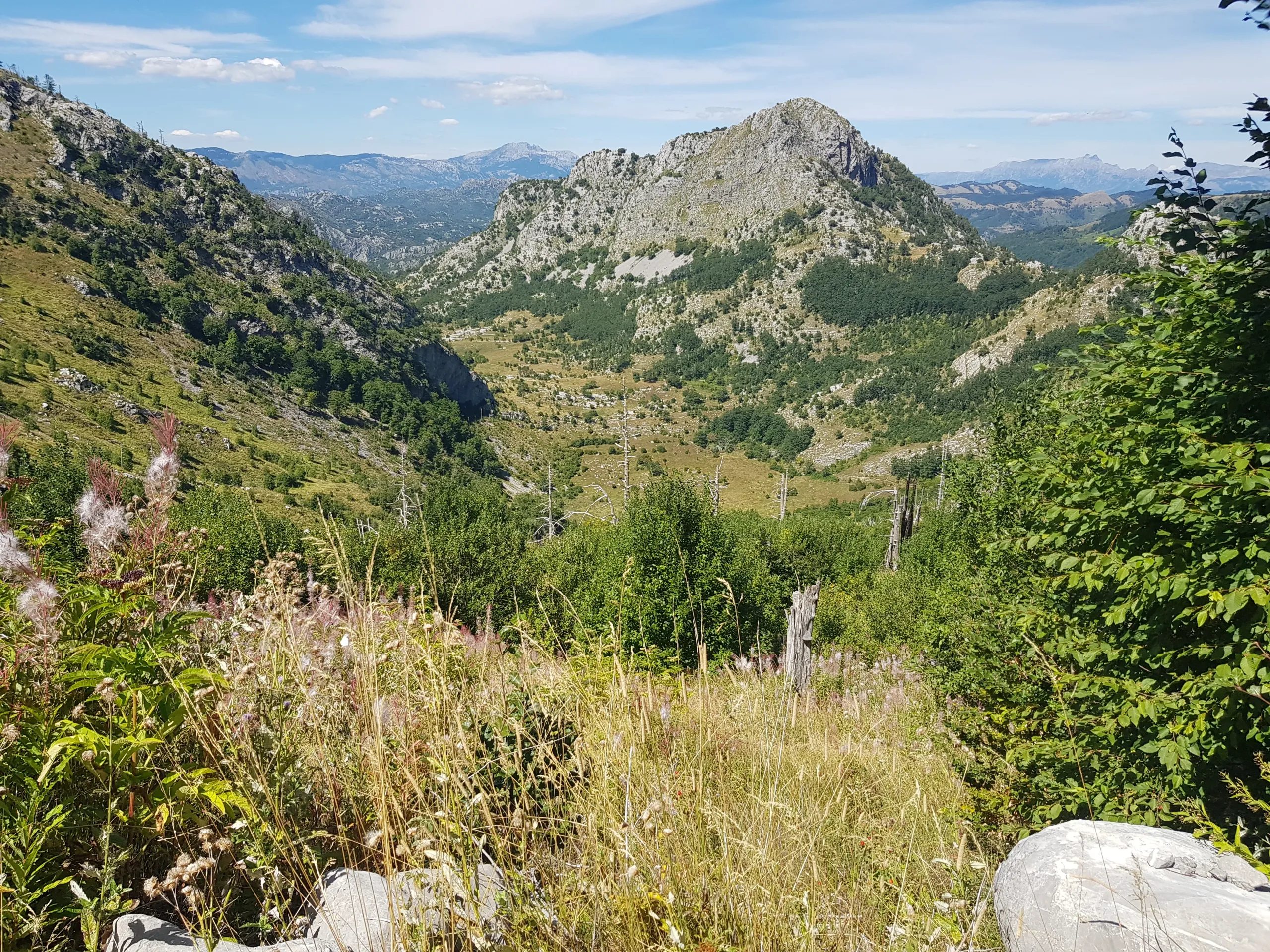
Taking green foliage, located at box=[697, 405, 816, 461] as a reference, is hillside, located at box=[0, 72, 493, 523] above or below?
above

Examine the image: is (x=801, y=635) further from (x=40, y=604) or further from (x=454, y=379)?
(x=454, y=379)

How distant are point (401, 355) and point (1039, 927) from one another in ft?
429

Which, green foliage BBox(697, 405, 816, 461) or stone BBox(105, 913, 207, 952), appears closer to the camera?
stone BBox(105, 913, 207, 952)

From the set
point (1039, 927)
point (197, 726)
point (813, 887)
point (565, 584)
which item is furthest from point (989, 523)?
point (565, 584)

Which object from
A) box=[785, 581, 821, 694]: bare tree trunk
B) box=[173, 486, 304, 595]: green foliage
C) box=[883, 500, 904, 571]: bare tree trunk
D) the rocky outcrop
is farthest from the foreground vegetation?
the rocky outcrop

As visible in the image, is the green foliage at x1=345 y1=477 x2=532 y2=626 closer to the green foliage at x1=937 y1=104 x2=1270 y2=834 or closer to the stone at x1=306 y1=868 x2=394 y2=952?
the green foliage at x1=937 y1=104 x2=1270 y2=834

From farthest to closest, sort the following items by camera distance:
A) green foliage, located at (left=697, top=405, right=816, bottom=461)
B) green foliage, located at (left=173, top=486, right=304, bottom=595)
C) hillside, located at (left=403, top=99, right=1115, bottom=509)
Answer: green foliage, located at (left=697, top=405, right=816, bottom=461), hillside, located at (left=403, top=99, right=1115, bottom=509), green foliage, located at (left=173, top=486, right=304, bottom=595)

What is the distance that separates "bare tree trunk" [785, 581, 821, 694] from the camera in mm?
8680

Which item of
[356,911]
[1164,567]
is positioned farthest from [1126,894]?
[356,911]

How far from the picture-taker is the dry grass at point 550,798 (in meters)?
2.21

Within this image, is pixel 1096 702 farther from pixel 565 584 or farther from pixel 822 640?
pixel 565 584

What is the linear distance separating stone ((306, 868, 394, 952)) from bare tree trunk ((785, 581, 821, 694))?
6.04 m

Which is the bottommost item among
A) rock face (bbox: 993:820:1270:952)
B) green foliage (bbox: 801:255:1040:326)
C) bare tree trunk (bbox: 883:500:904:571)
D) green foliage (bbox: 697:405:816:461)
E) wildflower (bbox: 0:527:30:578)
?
green foliage (bbox: 697:405:816:461)

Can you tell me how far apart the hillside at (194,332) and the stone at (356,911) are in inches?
2350
